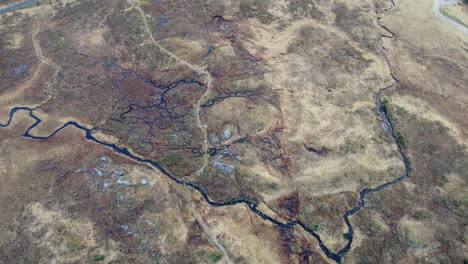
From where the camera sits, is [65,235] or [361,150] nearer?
[65,235]

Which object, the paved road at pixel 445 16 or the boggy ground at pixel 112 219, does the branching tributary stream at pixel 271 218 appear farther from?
the paved road at pixel 445 16

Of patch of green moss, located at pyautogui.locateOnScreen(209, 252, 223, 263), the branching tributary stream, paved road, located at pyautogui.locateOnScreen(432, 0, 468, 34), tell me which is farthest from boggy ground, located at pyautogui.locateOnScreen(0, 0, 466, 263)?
paved road, located at pyautogui.locateOnScreen(432, 0, 468, 34)


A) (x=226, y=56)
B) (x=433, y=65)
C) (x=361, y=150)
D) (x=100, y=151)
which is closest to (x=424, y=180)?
(x=361, y=150)

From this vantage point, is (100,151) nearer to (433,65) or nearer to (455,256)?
(455,256)

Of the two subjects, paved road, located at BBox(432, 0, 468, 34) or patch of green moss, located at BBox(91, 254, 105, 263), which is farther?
paved road, located at BBox(432, 0, 468, 34)

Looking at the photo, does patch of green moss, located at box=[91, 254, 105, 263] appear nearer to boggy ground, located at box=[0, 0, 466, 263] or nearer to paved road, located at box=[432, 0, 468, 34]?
boggy ground, located at box=[0, 0, 466, 263]

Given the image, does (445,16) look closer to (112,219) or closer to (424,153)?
(424,153)
